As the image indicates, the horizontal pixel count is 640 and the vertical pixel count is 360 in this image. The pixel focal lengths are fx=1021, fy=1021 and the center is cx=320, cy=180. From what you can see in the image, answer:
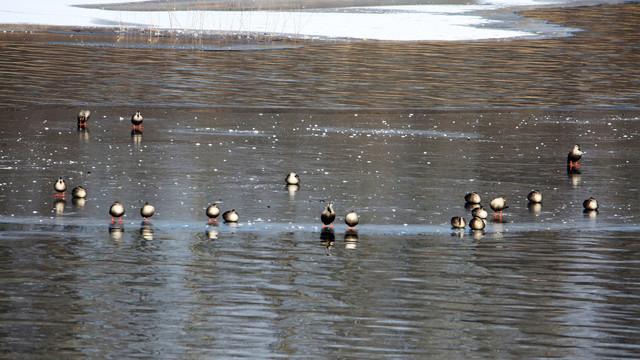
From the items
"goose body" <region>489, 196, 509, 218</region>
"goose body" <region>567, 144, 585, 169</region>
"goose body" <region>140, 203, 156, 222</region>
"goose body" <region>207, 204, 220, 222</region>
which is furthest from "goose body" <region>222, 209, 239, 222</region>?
"goose body" <region>567, 144, 585, 169</region>

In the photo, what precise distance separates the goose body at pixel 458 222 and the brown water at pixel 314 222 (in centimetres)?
23

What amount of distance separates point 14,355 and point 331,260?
4206mm

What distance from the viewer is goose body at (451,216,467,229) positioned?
43.5 ft

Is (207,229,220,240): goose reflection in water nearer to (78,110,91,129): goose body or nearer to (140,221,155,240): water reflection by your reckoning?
(140,221,155,240): water reflection

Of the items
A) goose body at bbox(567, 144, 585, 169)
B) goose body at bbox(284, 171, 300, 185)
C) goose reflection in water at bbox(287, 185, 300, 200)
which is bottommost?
goose reflection in water at bbox(287, 185, 300, 200)

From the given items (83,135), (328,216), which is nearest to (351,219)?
(328,216)

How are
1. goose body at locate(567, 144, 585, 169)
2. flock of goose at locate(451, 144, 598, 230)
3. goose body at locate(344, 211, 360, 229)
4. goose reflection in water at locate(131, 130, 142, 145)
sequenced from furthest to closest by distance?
goose reflection in water at locate(131, 130, 142, 145), goose body at locate(567, 144, 585, 169), flock of goose at locate(451, 144, 598, 230), goose body at locate(344, 211, 360, 229)

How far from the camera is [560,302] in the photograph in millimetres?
10188

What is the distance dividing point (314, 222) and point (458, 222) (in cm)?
190

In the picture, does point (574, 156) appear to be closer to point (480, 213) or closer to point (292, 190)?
point (480, 213)

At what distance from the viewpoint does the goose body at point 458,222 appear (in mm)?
13266

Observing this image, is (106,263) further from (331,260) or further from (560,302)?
(560,302)

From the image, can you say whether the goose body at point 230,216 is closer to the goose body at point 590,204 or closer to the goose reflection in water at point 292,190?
the goose reflection in water at point 292,190

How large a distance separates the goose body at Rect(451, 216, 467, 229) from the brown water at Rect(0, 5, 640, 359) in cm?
23
